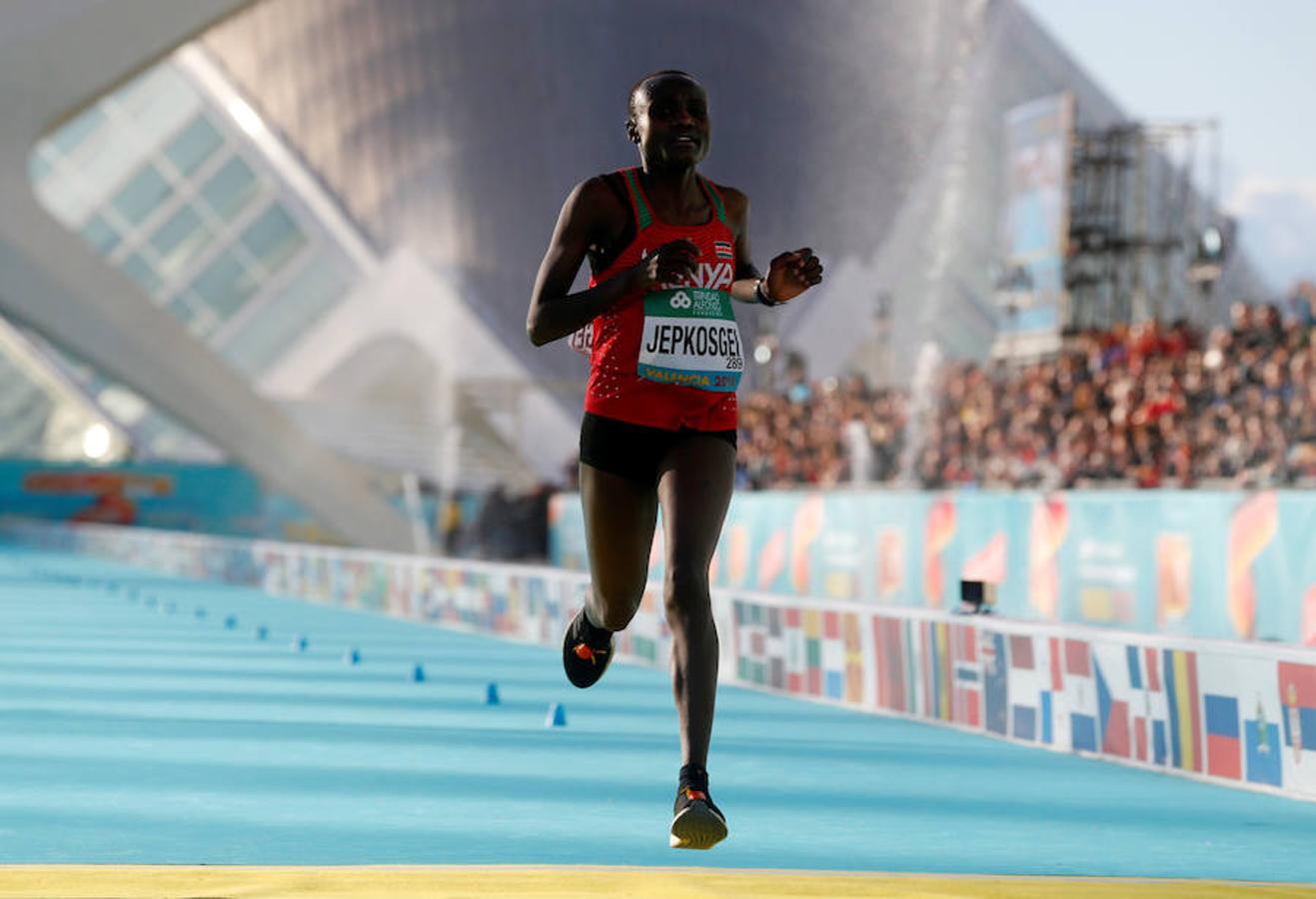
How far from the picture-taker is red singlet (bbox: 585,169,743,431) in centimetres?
592

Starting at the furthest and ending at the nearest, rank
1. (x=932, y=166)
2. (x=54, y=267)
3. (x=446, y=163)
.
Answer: (x=932, y=166), (x=446, y=163), (x=54, y=267)

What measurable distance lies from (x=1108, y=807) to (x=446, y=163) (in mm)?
67007

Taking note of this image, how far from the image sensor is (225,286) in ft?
264

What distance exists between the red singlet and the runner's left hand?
15 centimetres

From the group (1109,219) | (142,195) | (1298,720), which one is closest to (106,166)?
(142,195)

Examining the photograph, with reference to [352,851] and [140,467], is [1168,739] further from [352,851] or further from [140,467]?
[140,467]

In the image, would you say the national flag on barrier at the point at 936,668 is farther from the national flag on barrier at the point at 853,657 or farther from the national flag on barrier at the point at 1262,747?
the national flag on barrier at the point at 1262,747

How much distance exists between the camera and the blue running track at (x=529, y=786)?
6.07 metres

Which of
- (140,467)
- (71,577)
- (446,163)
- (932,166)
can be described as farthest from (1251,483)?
(932,166)

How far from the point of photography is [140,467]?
→ 157 ft

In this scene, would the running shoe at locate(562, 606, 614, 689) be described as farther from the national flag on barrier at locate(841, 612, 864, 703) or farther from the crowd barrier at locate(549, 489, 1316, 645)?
the crowd barrier at locate(549, 489, 1316, 645)

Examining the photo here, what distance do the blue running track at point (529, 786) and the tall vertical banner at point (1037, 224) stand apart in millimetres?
17733

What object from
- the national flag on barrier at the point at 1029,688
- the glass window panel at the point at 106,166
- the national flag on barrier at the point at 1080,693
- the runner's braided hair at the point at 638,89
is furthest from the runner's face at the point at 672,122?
the glass window panel at the point at 106,166

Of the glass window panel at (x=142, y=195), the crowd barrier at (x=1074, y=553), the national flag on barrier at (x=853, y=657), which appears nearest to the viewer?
the national flag on barrier at (x=853, y=657)
